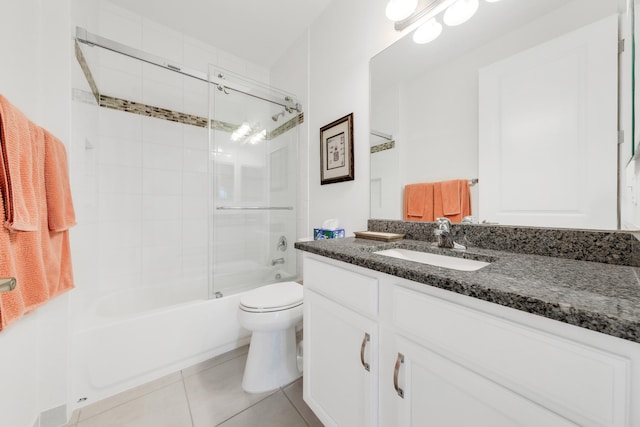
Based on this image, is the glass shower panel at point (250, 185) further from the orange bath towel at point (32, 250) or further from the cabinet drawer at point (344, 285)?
the cabinet drawer at point (344, 285)

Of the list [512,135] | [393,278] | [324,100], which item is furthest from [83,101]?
[512,135]

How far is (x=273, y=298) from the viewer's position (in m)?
1.41

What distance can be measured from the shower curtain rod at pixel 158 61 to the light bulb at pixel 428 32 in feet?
3.74

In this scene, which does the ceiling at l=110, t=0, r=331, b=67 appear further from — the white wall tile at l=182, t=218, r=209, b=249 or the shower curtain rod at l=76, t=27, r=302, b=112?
the white wall tile at l=182, t=218, r=209, b=249

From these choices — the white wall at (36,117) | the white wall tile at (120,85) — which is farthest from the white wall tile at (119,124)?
the white wall at (36,117)

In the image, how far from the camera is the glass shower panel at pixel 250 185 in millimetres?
1794

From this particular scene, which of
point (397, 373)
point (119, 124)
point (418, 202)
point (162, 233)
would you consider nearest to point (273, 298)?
point (397, 373)

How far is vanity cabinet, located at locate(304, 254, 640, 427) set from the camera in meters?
0.38

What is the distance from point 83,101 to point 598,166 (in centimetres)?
245

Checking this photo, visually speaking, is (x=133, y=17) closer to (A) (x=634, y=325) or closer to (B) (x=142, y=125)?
(B) (x=142, y=125)

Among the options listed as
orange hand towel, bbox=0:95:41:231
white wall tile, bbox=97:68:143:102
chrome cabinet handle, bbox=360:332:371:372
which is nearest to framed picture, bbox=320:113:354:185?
chrome cabinet handle, bbox=360:332:371:372

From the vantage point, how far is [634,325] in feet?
1.09

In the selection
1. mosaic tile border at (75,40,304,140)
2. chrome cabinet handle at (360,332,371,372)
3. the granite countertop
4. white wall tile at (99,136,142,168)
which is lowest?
chrome cabinet handle at (360,332,371,372)

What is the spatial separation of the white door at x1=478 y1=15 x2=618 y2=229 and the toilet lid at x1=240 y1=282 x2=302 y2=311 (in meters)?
1.09
